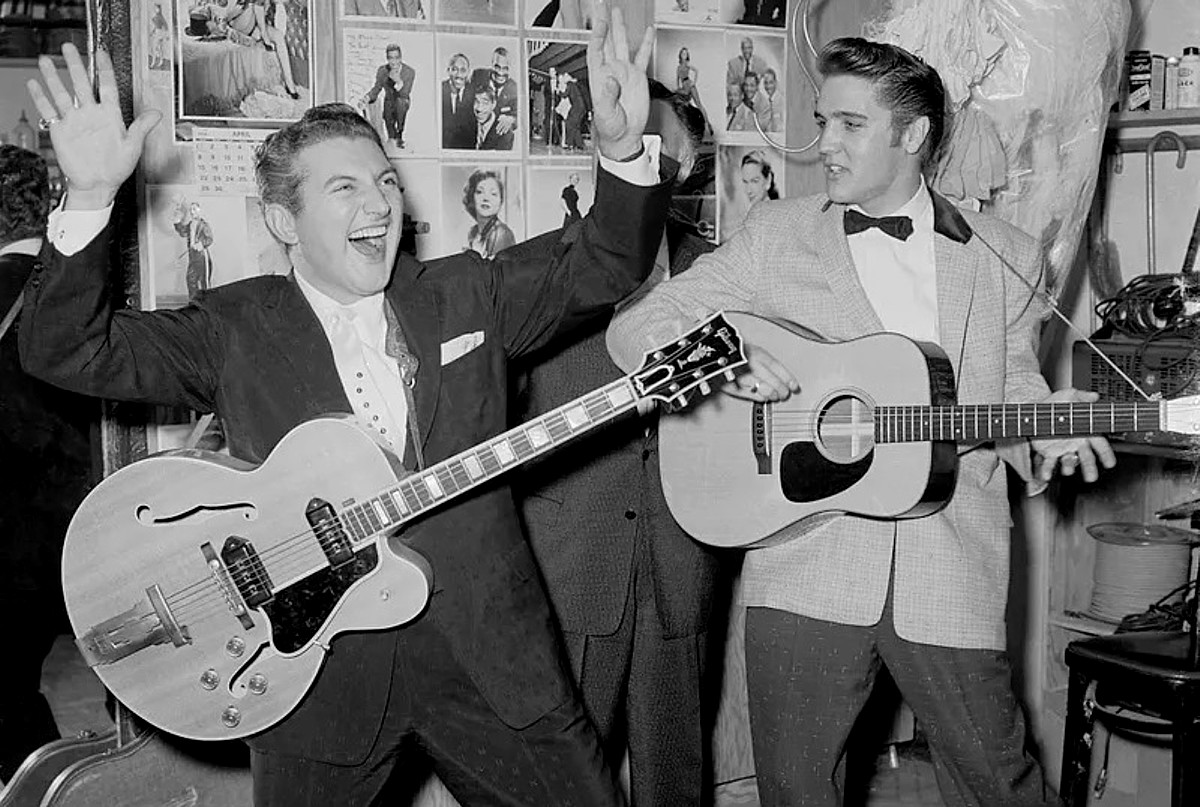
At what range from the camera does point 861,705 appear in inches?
115

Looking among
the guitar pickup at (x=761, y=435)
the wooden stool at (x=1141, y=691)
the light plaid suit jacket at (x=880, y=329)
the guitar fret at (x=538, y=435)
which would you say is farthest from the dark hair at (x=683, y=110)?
the wooden stool at (x=1141, y=691)

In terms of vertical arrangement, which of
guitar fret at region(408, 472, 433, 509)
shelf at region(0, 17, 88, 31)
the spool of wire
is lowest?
the spool of wire

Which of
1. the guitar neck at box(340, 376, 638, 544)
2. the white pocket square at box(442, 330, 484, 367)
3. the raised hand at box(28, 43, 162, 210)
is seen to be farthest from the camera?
the white pocket square at box(442, 330, 484, 367)

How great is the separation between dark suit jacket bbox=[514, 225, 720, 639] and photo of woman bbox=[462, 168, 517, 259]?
44cm

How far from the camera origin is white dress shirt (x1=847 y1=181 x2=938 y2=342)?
2.94 meters

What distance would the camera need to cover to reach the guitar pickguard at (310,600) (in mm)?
2525

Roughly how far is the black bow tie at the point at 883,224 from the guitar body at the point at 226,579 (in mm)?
1057

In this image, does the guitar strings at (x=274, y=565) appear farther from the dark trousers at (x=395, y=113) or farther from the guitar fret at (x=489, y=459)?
the dark trousers at (x=395, y=113)

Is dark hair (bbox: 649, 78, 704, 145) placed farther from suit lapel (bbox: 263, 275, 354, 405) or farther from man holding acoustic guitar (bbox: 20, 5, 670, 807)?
suit lapel (bbox: 263, 275, 354, 405)

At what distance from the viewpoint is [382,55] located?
3.42 meters

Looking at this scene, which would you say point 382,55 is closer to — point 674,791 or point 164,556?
point 164,556

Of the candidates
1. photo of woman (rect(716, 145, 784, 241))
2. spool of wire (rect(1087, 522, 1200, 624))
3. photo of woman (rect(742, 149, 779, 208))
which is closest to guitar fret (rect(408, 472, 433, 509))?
photo of woman (rect(716, 145, 784, 241))

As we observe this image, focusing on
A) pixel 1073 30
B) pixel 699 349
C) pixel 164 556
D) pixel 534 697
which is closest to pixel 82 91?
pixel 164 556

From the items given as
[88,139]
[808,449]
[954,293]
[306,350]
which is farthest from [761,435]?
[88,139]
